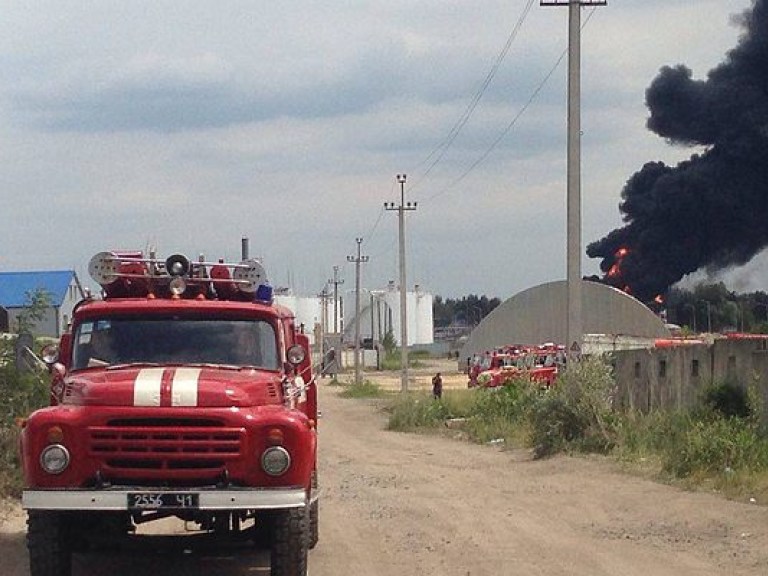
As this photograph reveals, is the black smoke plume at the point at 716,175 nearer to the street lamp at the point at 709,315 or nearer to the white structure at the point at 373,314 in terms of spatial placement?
the street lamp at the point at 709,315

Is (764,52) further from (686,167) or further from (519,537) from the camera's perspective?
(519,537)

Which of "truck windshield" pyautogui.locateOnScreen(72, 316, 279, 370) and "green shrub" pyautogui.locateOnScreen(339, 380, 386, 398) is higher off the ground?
"truck windshield" pyautogui.locateOnScreen(72, 316, 279, 370)

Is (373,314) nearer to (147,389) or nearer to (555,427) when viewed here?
(555,427)

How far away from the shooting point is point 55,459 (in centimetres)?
902

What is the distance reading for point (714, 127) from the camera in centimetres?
4600

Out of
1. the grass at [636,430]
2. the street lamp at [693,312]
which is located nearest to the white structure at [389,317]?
the street lamp at [693,312]

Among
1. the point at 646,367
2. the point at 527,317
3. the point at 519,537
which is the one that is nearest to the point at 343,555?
the point at 519,537

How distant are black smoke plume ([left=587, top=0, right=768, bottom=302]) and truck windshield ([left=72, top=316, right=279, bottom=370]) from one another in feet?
121

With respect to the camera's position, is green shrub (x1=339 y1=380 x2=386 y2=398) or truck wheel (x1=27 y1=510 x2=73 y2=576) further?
green shrub (x1=339 y1=380 x2=386 y2=398)

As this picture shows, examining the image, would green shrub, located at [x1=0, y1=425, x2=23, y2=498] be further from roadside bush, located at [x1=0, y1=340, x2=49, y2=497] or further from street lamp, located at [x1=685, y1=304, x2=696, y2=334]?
street lamp, located at [x1=685, y1=304, x2=696, y2=334]

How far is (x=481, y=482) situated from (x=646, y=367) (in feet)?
27.8

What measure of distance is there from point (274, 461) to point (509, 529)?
509 centimetres

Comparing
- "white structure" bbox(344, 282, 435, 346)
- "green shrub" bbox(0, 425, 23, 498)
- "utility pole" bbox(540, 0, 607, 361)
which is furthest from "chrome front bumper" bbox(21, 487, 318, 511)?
"white structure" bbox(344, 282, 435, 346)

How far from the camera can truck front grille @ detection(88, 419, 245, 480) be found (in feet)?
29.6
